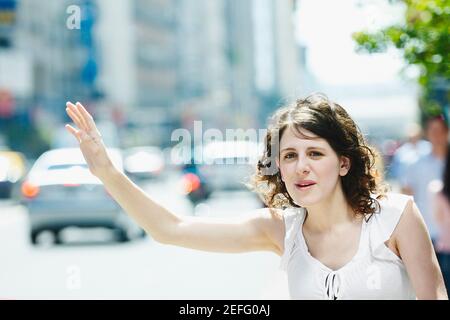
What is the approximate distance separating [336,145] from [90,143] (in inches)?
22.8

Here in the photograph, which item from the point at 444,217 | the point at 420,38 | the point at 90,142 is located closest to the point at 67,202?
the point at 444,217

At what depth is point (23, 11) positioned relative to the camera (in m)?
58.6

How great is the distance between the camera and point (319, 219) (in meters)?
2.32

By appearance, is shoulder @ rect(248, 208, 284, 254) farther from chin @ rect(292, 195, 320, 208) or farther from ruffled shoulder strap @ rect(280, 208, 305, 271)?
chin @ rect(292, 195, 320, 208)

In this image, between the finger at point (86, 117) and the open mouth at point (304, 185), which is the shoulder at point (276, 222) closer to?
the open mouth at point (304, 185)

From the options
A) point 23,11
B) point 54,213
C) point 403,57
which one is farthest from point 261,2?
point 403,57

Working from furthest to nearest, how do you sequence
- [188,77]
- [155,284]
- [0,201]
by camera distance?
[188,77] < [0,201] < [155,284]

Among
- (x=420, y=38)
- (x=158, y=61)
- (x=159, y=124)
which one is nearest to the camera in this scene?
(x=420, y=38)

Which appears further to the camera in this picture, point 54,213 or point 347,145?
point 54,213

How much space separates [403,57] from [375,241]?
2.12 meters

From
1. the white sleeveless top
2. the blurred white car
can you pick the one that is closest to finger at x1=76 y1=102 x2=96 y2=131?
the white sleeveless top

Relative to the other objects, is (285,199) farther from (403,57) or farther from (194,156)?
(194,156)

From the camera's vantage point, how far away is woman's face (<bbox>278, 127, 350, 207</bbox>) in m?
2.24

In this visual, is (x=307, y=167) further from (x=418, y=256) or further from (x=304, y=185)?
(x=418, y=256)
